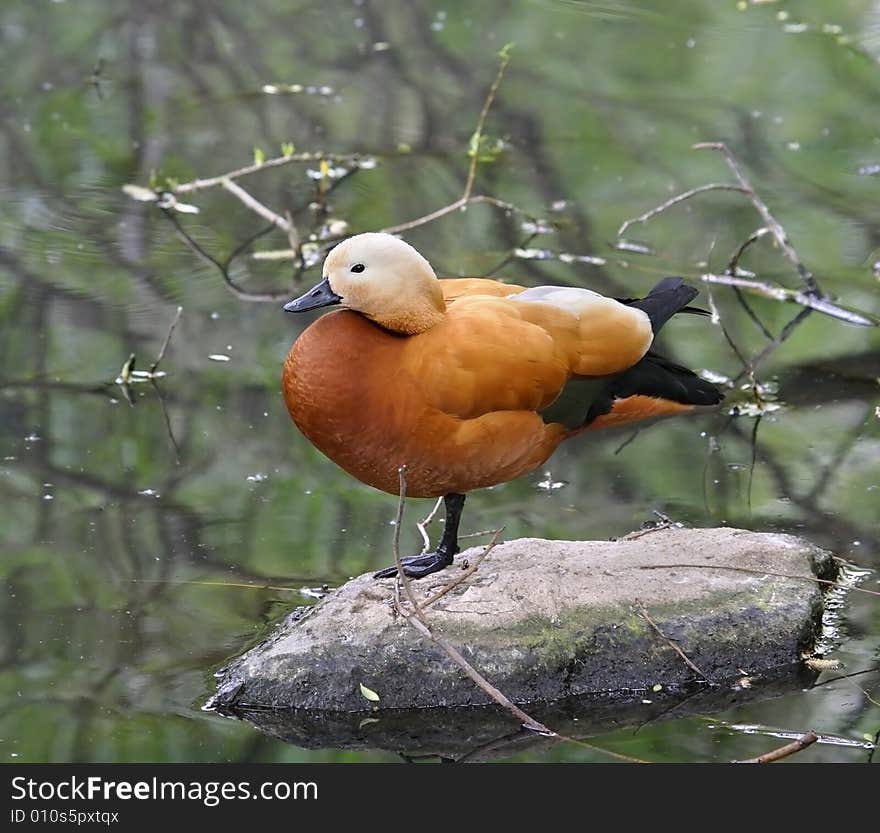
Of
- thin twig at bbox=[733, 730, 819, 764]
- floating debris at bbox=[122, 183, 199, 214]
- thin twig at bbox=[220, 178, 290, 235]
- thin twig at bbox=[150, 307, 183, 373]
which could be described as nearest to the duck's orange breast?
thin twig at bbox=[733, 730, 819, 764]

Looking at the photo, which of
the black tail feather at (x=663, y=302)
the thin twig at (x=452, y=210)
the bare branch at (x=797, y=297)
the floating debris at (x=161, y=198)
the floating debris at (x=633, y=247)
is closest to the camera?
the black tail feather at (x=663, y=302)

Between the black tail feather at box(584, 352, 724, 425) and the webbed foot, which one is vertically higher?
the black tail feather at box(584, 352, 724, 425)

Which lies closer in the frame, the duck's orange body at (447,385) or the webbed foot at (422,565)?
the duck's orange body at (447,385)

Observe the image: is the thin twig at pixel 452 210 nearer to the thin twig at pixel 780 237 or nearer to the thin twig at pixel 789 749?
the thin twig at pixel 780 237

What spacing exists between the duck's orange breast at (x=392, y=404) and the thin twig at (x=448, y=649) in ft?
0.28

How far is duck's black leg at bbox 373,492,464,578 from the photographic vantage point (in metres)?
4.39

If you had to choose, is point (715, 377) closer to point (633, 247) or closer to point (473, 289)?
point (633, 247)

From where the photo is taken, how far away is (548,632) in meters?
4.10

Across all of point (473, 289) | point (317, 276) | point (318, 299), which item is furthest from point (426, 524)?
point (317, 276)

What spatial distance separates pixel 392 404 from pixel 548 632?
0.74m

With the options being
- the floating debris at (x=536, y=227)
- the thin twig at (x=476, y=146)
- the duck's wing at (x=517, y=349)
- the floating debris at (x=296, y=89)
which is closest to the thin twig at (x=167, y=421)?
the duck's wing at (x=517, y=349)

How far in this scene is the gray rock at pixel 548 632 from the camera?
3992 mm

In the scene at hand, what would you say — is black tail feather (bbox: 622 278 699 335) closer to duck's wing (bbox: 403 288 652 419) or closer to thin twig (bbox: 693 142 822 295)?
duck's wing (bbox: 403 288 652 419)

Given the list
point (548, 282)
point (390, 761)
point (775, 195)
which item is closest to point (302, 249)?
point (548, 282)
